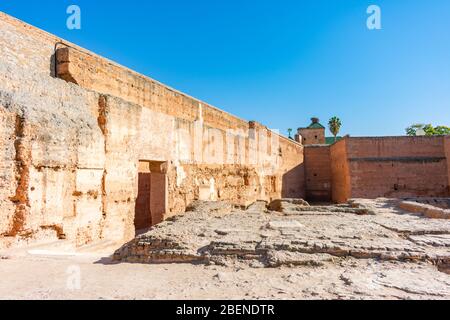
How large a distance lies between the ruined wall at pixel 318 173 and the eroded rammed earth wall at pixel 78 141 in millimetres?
15873

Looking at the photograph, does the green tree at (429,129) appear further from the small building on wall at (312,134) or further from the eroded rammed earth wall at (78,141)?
the eroded rammed earth wall at (78,141)

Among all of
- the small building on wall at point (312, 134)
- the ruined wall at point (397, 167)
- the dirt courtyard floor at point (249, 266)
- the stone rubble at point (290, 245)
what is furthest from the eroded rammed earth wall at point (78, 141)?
the small building on wall at point (312, 134)

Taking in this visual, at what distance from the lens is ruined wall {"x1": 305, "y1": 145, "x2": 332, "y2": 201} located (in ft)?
80.4

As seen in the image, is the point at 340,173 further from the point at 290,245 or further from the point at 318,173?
the point at 290,245

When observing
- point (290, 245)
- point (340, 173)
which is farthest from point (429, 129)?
point (290, 245)

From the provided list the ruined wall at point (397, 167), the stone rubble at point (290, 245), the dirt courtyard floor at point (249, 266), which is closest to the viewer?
the dirt courtyard floor at point (249, 266)

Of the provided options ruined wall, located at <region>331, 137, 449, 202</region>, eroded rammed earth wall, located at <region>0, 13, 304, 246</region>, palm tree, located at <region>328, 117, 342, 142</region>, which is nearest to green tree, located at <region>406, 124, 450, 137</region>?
palm tree, located at <region>328, 117, 342, 142</region>

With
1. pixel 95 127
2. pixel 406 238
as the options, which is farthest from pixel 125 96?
pixel 406 238

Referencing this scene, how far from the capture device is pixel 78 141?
5.76m

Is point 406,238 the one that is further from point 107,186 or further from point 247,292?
point 107,186

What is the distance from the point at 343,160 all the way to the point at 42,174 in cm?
1801

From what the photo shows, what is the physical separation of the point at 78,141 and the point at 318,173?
21.6 m

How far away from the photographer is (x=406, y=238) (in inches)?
178

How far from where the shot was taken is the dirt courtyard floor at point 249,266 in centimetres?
290
